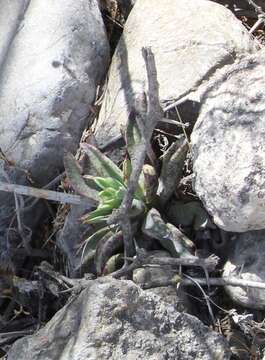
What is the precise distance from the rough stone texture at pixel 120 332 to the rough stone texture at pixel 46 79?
68cm

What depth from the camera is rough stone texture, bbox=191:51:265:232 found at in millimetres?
1869

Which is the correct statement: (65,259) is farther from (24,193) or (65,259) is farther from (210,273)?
(210,273)

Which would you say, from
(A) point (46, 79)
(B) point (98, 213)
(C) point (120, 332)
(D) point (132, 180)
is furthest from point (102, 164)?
(C) point (120, 332)

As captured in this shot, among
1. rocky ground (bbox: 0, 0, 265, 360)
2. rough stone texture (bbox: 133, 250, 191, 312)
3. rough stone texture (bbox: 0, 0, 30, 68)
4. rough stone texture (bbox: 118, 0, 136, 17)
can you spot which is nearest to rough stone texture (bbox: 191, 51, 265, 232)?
rocky ground (bbox: 0, 0, 265, 360)

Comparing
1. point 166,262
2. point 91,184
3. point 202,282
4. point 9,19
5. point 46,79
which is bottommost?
point 202,282

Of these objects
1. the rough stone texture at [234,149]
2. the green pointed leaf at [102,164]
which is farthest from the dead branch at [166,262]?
the green pointed leaf at [102,164]

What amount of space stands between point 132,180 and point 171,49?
0.67 m

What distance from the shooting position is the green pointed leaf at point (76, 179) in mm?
2232

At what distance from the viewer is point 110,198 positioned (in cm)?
220

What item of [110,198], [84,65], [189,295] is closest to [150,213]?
[110,198]

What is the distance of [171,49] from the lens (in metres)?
2.45

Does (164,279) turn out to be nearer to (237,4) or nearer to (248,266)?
(248,266)

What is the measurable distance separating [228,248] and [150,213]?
0.90 feet

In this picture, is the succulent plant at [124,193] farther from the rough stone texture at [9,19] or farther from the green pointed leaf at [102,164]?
the rough stone texture at [9,19]
